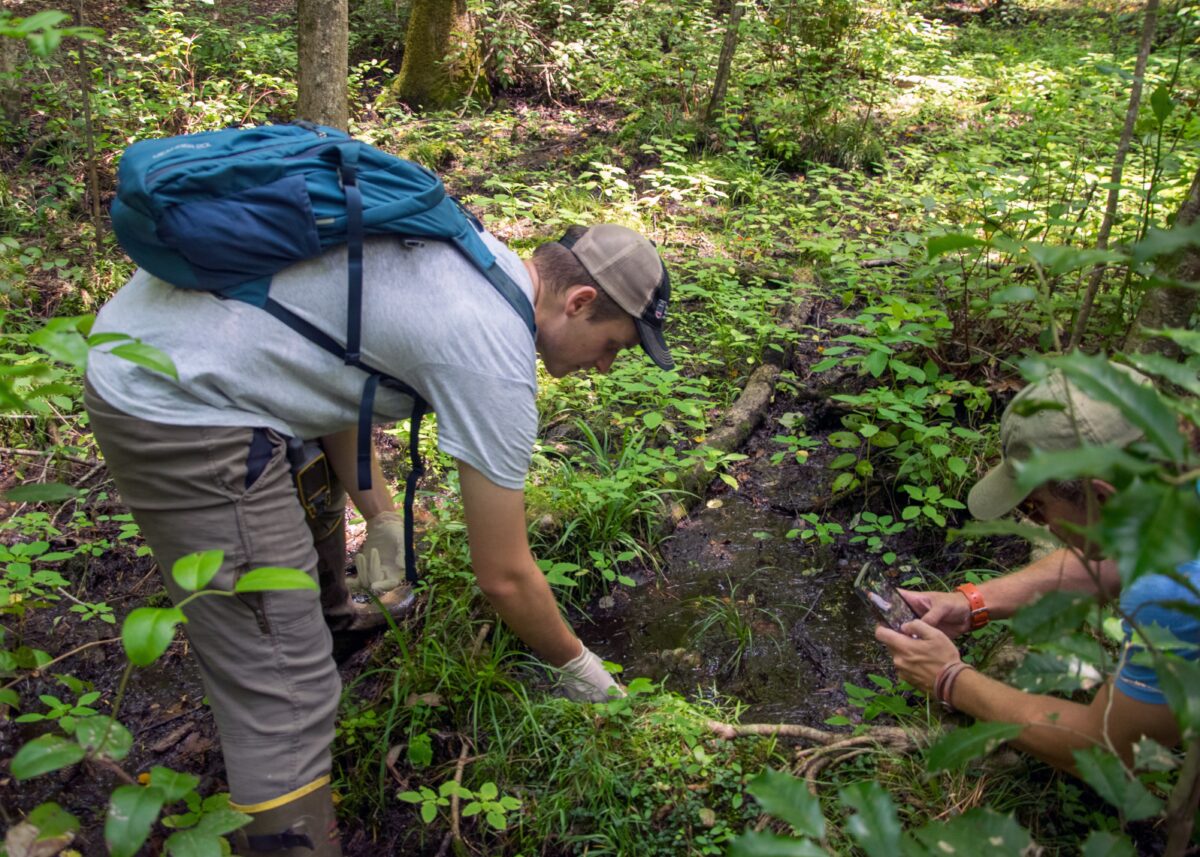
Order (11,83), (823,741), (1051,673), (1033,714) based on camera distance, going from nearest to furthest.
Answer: (1051,673), (1033,714), (823,741), (11,83)

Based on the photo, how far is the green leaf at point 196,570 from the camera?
55.2 inches

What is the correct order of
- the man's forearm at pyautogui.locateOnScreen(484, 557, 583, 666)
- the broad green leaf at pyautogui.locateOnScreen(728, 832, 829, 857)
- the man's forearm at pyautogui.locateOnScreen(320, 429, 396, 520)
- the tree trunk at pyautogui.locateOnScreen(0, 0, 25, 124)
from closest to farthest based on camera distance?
the broad green leaf at pyautogui.locateOnScreen(728, 832, 829, 857) < the man's forearm at pyautogui.locateOnScreen(484, 557, 583, 666) < the man's forearm at pyautogui.locateOnScreen(320, 429, 396, 520) < the tree trunk at pyautogui.locateOnScreen(0, 0, 25, 124)

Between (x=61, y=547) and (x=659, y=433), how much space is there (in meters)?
2.61

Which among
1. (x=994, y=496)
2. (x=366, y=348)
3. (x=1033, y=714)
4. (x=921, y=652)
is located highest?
(x=366, y=348)

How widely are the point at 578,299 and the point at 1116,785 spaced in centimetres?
152

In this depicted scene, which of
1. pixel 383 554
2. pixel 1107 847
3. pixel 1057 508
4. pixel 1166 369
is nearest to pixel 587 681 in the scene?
pixel 383 554

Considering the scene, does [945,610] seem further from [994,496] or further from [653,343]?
[653,343]

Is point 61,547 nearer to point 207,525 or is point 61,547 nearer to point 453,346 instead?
point 207,525

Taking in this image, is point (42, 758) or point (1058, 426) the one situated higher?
point (1058, 426)

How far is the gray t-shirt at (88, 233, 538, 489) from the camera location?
1.97 m

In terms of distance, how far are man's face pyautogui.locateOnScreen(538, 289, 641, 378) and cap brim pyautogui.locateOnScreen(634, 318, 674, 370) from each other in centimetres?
2

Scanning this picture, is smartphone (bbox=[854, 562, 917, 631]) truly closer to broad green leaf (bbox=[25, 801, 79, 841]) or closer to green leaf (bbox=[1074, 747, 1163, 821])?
green leaf (bbox=[1074, 747, 1163, 821])

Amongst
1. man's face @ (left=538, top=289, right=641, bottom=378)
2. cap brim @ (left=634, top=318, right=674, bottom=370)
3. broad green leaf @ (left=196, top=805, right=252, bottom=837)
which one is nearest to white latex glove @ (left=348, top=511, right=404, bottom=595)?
man's face @ (left=538, top=289, right=641, bottom=378)

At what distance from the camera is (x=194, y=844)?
1.59 m
